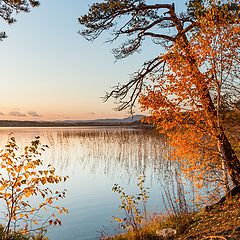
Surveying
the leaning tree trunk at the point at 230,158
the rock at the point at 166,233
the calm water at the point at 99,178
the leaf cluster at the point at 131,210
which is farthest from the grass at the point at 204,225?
the calm water at the point at 99,178

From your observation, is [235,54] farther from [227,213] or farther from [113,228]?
[113,228]

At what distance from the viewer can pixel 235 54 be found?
7.34m

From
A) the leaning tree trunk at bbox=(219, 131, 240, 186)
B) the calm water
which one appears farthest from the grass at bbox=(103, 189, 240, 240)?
the calm water

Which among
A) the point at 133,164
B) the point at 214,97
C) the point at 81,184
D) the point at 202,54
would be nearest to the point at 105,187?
the point at 81,184

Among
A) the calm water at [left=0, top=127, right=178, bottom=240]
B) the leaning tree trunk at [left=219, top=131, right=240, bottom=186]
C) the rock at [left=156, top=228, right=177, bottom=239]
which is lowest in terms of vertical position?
the calm water at [left=0, top=127, right=178, bottom=240]

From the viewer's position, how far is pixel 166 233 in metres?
7.05

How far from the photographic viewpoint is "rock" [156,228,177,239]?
22.9 ft

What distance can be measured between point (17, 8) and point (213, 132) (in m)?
7.50

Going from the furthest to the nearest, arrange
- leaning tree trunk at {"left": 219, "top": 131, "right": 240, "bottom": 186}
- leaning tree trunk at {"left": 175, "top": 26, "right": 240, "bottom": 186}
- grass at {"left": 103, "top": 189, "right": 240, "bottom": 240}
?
1. leaning tree trunk at {"left": 219, "top": 131, "right": 240, "bottom": 186}
2. leaning tree trunk at {"left": 175, "top": 26, "right": 240, "bottom": 186}
3. grass at {"left": 103, "top": 189, "right": 240, "bottom": 240}

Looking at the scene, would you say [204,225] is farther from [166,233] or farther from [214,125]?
[214,125]

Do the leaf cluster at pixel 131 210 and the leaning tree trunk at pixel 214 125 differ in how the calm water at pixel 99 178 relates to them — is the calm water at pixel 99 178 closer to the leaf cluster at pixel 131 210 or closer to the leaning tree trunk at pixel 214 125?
the leaf cluster at pixel 131 210

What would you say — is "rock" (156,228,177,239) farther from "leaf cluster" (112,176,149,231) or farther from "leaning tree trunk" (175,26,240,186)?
"leaning tree trunk" (175,26,240,186)

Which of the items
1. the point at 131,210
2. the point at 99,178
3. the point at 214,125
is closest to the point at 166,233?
the point at 131,210

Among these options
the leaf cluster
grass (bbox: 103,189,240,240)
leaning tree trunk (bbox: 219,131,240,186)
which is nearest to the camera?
grass (bbox: 103,189,240,240)
